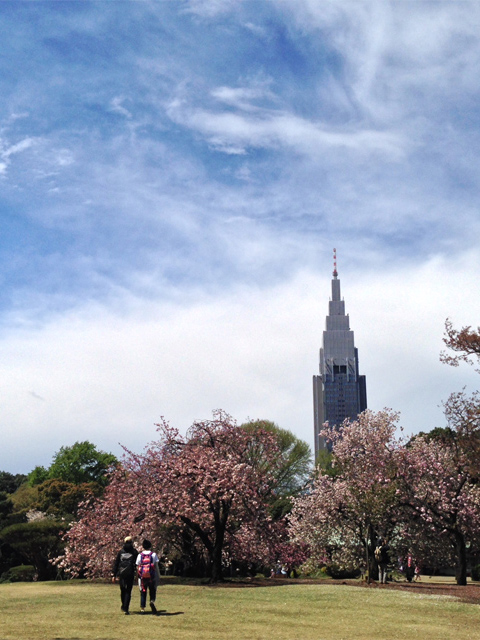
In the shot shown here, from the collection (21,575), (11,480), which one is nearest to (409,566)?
(21,575)

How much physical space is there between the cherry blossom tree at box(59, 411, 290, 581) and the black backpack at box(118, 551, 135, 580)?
10.7 m

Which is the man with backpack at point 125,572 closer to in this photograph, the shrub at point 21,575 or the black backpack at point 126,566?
the black backpack at point 126,566

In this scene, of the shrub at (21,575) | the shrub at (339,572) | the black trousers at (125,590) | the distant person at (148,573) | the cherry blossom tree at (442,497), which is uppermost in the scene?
the cherry blossom tree at (442,497)

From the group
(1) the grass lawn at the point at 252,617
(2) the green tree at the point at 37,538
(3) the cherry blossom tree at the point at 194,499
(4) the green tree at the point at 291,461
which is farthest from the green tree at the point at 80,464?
(1) the grass lawn at the point at 252,617

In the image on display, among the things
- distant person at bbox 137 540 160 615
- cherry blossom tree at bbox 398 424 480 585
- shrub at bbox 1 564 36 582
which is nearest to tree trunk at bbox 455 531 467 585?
cherry blossom tree at bbox 398 424 480 585

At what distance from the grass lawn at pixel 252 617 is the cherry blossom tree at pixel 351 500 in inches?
346

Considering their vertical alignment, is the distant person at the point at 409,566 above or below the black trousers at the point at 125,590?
below

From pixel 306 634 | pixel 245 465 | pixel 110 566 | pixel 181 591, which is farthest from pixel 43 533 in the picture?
pixel 306 634

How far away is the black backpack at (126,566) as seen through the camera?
1455cm

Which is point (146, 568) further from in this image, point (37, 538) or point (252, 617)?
point (37, 538)

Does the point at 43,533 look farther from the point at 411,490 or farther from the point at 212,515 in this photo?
the point at 411,490

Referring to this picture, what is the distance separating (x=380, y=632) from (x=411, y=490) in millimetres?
18526

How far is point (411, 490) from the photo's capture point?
29500mm

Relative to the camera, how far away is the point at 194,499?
2581 centimetres
